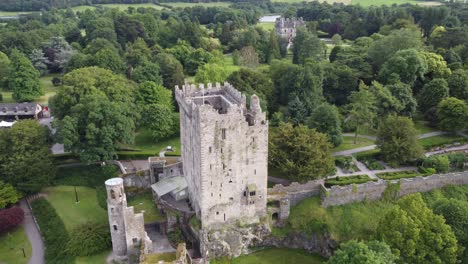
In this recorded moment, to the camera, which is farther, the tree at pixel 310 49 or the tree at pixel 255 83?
the tree at pixel 310 49

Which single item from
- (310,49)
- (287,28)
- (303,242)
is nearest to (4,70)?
(310,49)

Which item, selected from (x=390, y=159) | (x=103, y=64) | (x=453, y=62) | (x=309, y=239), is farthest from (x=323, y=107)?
(x=103, y=64)

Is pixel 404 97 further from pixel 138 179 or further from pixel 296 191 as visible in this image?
pixel 138 179

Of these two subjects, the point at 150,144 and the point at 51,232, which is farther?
the point at 150,144

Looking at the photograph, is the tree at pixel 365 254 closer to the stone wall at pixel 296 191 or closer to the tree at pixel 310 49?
the stone wall at pixel 296 191

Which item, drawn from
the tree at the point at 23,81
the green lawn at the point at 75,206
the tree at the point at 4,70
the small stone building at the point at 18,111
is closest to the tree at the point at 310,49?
the small stone building at the point at 18,111

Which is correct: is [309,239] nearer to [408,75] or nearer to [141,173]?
[141,173]
